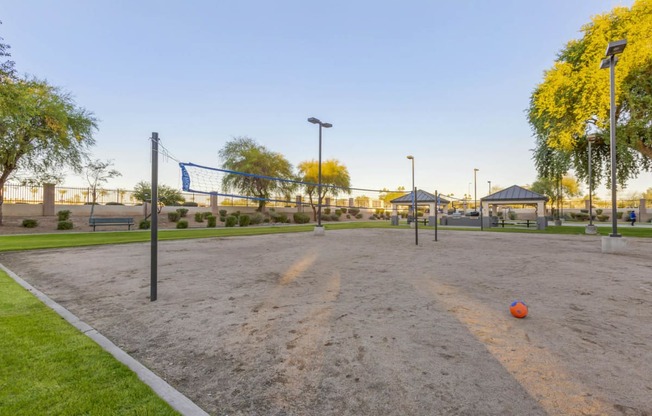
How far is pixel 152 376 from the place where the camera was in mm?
2654

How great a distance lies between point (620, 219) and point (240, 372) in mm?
53620

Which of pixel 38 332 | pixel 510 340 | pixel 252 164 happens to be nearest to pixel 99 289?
pixel 38 332

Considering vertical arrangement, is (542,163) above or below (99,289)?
above

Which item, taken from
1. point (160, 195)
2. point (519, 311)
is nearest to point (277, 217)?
point (160, 195)

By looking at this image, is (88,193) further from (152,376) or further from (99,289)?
(152,376)

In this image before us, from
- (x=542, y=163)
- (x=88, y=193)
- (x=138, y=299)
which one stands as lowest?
(x=138, y=299)

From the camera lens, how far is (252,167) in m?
37.8

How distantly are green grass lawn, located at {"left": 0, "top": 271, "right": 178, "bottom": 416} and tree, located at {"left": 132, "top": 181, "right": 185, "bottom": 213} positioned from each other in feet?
95.2

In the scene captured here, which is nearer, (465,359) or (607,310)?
(465,359)

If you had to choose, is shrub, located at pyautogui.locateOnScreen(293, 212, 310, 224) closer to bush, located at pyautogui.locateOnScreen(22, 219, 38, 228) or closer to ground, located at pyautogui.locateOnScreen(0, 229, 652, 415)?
bush, located at pyautogui.locateOnScreen(22, 219, 38, 228)

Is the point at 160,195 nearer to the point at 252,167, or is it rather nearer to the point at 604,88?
the point at 252,167

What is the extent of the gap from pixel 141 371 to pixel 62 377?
0.62 m

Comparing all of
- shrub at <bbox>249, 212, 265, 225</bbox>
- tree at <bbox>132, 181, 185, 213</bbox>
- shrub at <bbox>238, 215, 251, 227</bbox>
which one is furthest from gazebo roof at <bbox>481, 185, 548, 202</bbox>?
tree at <bbox>132, 181, 185, 213</bbox>

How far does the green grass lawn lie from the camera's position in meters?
2.17
